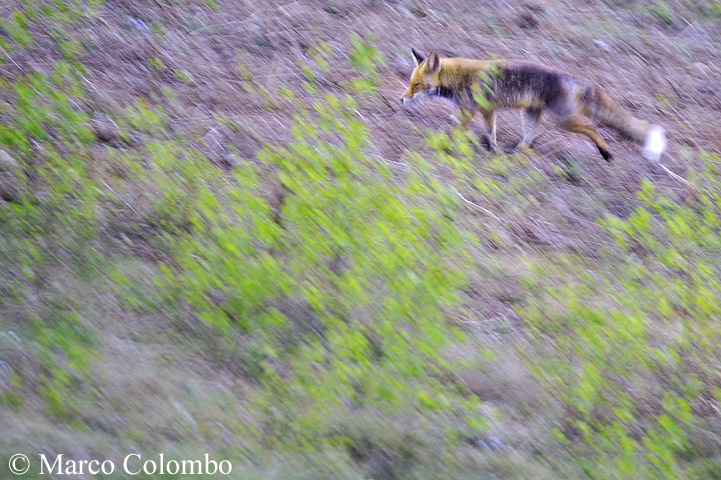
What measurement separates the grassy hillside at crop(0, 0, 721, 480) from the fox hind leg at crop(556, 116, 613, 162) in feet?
0.52

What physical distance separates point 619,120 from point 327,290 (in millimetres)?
4633

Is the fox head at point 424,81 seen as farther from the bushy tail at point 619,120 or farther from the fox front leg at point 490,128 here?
the bushy tail at point 619,120

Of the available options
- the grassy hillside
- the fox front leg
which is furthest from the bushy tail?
the fox front leg

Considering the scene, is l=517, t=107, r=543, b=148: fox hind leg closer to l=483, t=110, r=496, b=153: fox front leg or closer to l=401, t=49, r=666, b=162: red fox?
l=401, t=49, r=666, b=162: red fox

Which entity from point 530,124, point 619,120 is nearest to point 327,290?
point 530,124

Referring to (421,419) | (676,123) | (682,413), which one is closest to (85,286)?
(421,419)

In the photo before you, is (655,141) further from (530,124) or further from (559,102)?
(530,124)

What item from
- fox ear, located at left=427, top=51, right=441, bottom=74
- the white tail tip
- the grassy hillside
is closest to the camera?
the grassy hillside

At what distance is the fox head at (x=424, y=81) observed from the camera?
8094mm

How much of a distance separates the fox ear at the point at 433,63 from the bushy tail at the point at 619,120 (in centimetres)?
174

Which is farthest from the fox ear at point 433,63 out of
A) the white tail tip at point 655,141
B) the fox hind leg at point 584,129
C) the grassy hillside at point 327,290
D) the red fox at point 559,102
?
the white tail tip at point 655,141

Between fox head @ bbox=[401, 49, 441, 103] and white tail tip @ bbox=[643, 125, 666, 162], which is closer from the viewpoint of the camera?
white tail tip @ bbox=[643, 125, 666, 162]

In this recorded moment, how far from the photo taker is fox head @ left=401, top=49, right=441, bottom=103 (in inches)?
319

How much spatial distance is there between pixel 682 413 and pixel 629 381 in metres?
0.38
